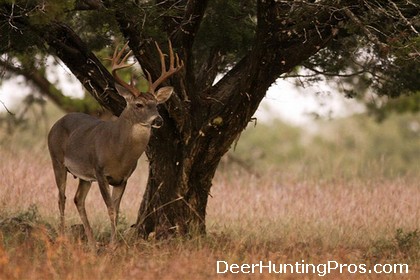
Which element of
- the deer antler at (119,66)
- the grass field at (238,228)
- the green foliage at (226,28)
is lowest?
the grass field at (238,228)

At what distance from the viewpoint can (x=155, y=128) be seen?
34.8 ft

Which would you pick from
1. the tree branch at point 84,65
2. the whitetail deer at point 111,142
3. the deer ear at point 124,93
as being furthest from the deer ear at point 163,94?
the tree branch at point 84,65

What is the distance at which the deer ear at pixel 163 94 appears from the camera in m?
9.89

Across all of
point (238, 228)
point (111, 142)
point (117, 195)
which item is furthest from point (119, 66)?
point (238, 228)

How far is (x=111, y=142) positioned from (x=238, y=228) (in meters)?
2.34

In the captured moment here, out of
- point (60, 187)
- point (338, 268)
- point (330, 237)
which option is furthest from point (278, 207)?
point (338, 268)

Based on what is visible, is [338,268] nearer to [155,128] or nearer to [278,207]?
[155,128]

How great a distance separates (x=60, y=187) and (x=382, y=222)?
4211 mm

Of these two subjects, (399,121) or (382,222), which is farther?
(399,121)

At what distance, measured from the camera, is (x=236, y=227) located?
12.2 meters

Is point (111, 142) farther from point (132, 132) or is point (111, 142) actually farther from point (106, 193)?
point (106, 193)

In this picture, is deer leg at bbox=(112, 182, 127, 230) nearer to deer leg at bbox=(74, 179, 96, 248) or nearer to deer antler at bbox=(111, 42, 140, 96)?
deer leg at bbox=(74, 179, 96, 248)

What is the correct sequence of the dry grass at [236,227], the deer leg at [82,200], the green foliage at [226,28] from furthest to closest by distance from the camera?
the green foliage at [226,28] < the deer leg at [82,200] < the dry grass at [236,227]

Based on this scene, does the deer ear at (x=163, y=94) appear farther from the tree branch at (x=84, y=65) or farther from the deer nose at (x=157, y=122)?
the tree branch at (x=84, y=65)
